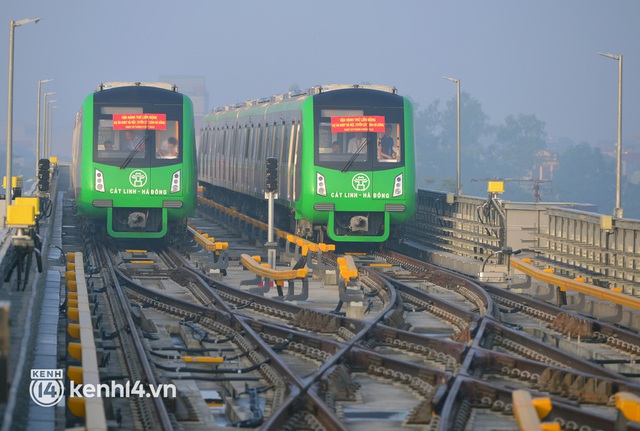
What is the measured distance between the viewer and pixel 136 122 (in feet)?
88.3

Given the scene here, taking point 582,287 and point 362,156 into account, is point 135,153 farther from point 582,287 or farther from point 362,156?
point 582,287

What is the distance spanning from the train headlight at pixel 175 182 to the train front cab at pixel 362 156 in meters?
2.87

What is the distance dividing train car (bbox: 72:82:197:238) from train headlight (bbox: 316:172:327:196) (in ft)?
9.12

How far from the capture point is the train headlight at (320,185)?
26438 mm

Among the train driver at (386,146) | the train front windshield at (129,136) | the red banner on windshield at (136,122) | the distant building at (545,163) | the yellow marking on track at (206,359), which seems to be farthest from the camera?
the distant building at (545,163)

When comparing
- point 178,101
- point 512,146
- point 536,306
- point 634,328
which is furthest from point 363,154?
point 512,146

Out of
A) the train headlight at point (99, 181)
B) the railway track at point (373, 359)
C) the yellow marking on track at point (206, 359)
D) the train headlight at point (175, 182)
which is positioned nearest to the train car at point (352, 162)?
the train headlight at point (175, 182)

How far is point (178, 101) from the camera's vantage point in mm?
27453

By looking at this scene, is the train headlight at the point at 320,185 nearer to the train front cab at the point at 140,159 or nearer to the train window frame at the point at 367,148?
the train window frame at the point at 367,148

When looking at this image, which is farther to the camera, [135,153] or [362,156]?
[135,153]

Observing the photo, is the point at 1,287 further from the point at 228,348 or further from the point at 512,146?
the point at 512,146

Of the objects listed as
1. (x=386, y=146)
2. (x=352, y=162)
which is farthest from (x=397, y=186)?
(x=352, y=162)

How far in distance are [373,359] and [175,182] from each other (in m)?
14.0
